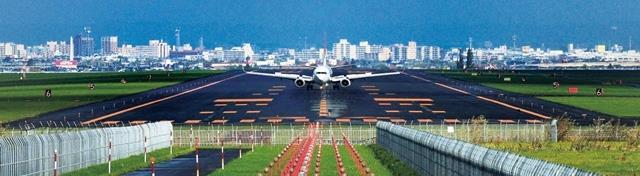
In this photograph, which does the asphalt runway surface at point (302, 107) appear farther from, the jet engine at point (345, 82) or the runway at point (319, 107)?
the jet engine at point (345, 82)

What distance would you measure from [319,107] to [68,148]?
57.5 meters

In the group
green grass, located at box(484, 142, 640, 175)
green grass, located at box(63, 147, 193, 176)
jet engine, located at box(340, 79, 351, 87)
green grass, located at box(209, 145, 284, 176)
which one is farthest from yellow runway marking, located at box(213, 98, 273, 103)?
green grass, located at box(63, 147, 193, 176)

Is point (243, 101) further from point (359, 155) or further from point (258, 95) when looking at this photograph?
point (359, 155)

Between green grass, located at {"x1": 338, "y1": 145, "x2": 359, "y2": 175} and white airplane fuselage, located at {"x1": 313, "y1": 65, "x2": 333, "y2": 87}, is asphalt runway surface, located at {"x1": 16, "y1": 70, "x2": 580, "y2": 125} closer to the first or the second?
white airplane fuselage, located at {"x1": 313, "y1": 65, "x2": 333, "y2": 87}

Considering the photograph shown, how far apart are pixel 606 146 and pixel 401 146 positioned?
50.2 feet

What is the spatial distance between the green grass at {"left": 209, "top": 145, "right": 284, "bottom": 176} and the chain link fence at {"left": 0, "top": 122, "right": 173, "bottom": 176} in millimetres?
3938

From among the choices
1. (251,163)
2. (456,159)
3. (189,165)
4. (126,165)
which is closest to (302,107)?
(251,163)

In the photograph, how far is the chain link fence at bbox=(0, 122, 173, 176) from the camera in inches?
1336

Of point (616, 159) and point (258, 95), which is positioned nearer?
point (616, 159)

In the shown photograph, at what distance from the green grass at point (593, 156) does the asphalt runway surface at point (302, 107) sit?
23.2 m

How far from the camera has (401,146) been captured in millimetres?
43250

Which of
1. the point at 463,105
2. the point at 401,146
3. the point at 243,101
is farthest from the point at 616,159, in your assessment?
the point at 243,101

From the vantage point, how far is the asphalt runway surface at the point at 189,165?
133 feet

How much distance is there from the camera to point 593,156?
157 feet
